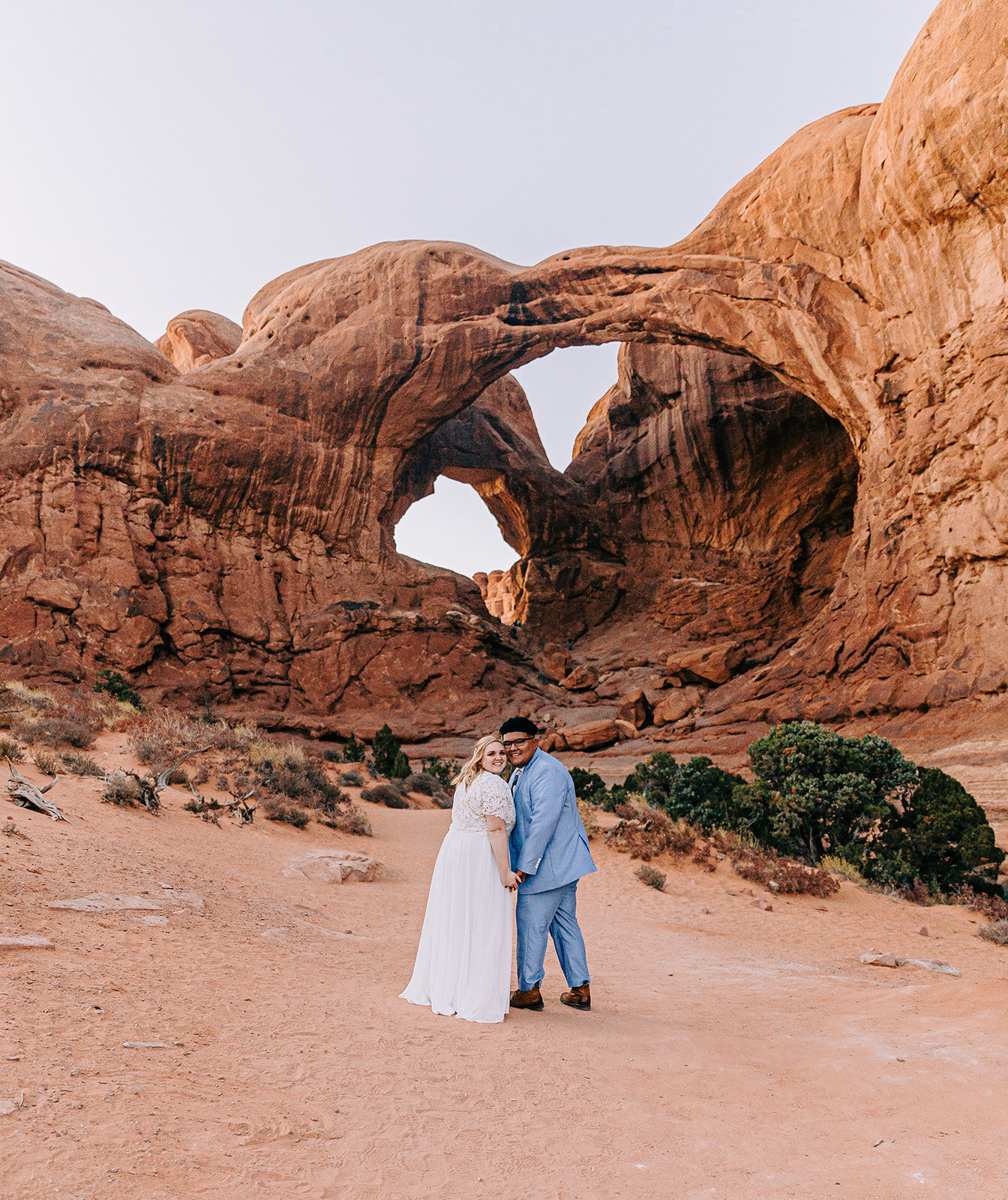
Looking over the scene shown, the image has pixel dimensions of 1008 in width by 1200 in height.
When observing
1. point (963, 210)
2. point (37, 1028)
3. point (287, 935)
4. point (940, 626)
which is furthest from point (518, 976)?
point (963, 210)

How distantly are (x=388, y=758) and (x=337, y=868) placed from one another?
11616mm

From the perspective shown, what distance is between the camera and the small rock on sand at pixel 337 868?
758cm

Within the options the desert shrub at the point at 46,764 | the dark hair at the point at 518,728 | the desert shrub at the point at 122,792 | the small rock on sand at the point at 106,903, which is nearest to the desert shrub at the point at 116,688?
the desert shrub at the point at 46,764

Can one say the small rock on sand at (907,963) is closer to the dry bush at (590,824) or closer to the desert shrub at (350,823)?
the dry bush at (590,824)

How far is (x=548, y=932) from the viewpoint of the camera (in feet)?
14.5

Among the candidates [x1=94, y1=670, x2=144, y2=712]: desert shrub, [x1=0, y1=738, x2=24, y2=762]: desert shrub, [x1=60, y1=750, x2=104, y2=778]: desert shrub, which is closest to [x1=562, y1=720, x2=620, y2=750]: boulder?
[x1=94, y1=670, x2=144, y2=712]: desert shrub

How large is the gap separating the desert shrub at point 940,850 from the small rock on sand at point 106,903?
8.45 metres

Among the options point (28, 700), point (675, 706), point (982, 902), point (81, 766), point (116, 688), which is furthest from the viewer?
point (675, 706)

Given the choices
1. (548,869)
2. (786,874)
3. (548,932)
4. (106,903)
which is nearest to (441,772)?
(786,874)

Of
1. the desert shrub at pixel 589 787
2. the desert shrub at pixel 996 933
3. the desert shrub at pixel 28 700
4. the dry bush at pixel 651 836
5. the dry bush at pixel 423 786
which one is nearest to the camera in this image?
the desert shrub at pixel 996 933

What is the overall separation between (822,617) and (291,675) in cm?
1612

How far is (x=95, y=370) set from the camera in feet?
81.1

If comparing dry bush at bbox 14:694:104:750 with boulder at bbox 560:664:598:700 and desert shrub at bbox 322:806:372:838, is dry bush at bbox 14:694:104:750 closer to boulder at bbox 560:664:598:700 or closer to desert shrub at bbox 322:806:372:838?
desert shrub at bbox 322:806:372:838

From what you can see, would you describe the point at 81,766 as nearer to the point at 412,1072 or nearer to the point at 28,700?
the point at 28,700
